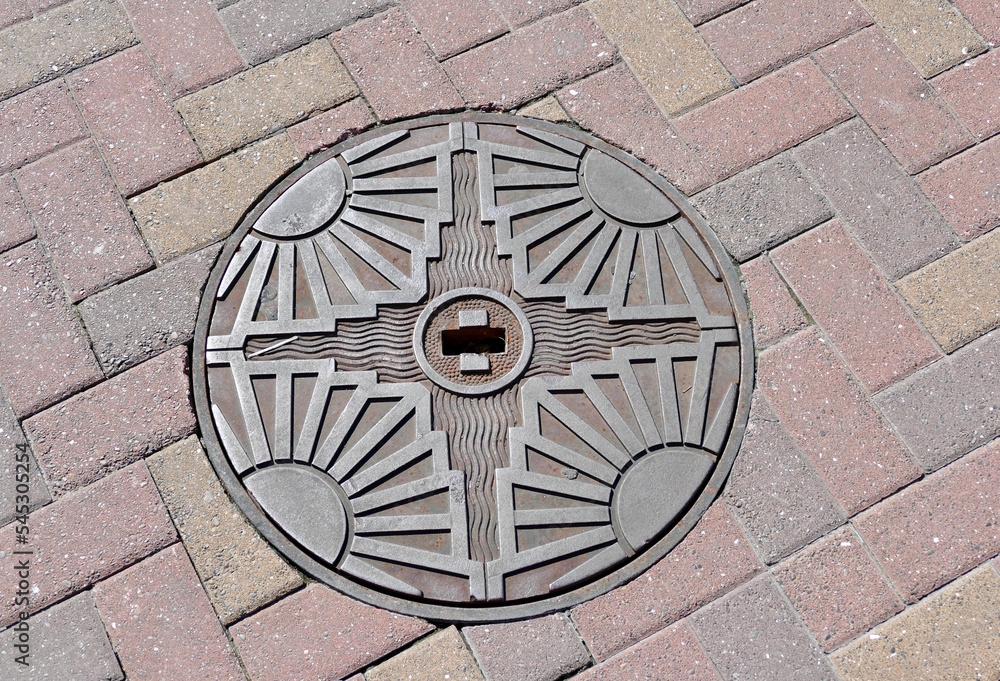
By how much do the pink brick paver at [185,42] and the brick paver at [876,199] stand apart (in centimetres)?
198

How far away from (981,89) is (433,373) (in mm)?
2147

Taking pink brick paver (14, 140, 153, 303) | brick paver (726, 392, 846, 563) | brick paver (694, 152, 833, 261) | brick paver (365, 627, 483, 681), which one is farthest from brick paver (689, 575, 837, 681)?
pink brick paver (14, 140, 153, 303)

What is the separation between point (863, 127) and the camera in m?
2.71

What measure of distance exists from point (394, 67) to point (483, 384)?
120 centimetres

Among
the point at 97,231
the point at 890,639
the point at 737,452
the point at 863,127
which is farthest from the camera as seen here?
the point at 863,127

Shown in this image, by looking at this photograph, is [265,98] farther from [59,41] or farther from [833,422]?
[833,422]

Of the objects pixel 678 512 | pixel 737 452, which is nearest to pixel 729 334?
pixel 737 452

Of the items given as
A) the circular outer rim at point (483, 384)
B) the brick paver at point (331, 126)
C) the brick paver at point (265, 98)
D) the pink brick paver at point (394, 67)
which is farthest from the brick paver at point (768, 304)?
the brick paver at point (265, 98)

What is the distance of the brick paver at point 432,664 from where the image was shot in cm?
207

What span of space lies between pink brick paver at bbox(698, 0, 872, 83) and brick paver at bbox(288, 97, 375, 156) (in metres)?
1.24

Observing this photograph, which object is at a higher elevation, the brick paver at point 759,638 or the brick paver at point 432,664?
the brick paver at point 432,664

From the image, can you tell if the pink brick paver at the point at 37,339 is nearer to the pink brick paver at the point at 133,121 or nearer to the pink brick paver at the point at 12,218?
the pink brick paver at the point at 12,218

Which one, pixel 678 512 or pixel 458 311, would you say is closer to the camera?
pixel 678 512

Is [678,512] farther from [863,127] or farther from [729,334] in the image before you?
[863,127]
